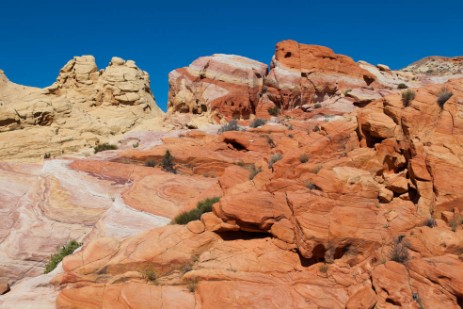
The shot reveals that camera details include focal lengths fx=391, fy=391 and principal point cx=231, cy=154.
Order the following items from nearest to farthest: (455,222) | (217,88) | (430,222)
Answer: (455,222) → (430,222) → (217,88)

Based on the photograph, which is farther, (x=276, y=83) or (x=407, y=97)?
(x=276, y=83)

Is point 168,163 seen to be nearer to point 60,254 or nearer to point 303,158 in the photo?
point 60,254

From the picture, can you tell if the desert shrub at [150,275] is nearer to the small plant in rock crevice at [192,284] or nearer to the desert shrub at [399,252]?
the small plant in rock crevice at [192,284]

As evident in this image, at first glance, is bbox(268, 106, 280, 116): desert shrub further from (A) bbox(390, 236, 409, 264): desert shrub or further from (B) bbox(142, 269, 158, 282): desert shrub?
(B) bbox(142, 269, 158, 282): desert shrub

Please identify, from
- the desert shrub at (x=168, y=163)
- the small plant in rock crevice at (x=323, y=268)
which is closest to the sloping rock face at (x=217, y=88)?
the desert shrub at (x=168, y=163)

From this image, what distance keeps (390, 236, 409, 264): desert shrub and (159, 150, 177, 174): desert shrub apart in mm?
12585

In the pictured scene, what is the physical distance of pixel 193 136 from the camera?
2384cm

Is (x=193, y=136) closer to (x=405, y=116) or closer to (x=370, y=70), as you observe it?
(x=405, y=116)

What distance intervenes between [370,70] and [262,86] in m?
10.3

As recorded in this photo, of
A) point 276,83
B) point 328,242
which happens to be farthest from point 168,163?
point 276,83

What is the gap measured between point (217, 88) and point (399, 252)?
76.1 feet

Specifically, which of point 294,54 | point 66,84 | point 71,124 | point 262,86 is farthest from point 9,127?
point 294,54

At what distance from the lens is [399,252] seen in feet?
28.7

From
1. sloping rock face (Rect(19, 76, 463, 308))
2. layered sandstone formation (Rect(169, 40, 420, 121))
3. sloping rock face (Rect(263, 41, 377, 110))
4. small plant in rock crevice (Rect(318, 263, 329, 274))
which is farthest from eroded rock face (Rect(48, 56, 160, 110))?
small plant in rock crevice (Rect(318, 263, 329, 274))
